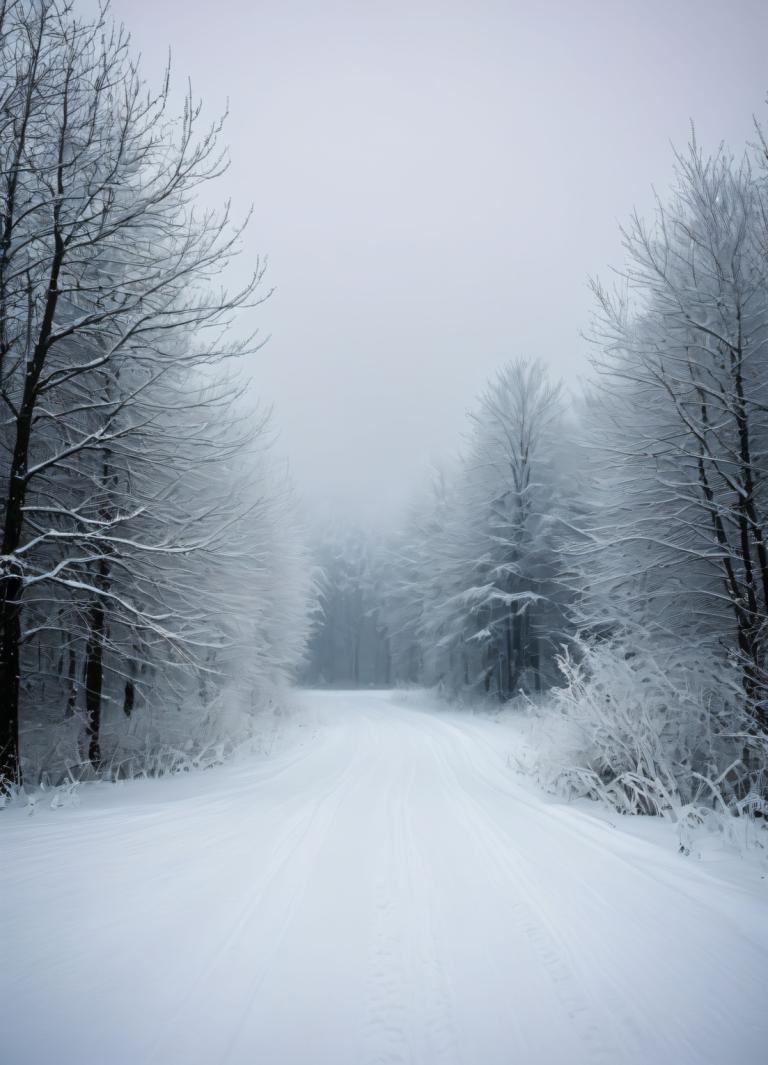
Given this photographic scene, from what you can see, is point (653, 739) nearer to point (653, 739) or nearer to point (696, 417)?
point (653, 739)

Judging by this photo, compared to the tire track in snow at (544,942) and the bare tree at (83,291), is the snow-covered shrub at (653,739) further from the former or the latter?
the bare tree at (83,291)

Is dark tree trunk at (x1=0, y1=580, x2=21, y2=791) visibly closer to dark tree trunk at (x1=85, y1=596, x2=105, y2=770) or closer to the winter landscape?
the winter landscape

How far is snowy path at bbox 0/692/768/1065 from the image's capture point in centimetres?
191

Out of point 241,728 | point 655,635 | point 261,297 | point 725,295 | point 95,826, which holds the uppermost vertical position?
point 725,295

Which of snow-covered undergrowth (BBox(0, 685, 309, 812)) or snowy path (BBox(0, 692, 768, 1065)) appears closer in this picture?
snowy path (BBox(0, 692, 768, 1065))

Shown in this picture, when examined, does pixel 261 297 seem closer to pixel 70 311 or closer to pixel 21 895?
pixel 70 311

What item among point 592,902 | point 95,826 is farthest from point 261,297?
point 592,902

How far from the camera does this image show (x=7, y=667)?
5.66 metres

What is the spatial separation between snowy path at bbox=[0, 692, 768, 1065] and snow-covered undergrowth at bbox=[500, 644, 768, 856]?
979 mm

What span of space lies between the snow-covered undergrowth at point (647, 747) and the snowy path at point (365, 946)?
3.21 feet

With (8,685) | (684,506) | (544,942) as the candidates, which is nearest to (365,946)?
(544,942)

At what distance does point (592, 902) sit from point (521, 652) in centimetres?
1611

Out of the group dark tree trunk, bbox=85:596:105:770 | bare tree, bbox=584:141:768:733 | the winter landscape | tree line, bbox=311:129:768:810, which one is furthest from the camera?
dark tree trunk, bbox=85:596:105:770

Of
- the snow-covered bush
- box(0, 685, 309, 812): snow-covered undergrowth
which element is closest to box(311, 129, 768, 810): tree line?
the snow-covered bush
